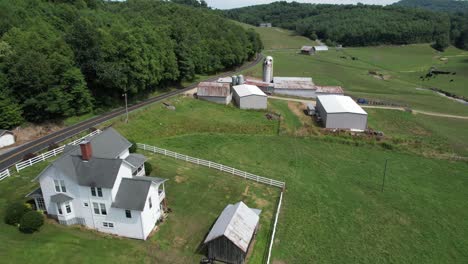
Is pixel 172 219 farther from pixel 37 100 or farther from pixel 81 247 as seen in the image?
pixel 37 100

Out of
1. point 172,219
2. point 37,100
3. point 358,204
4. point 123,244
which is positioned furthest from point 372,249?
point 37,100

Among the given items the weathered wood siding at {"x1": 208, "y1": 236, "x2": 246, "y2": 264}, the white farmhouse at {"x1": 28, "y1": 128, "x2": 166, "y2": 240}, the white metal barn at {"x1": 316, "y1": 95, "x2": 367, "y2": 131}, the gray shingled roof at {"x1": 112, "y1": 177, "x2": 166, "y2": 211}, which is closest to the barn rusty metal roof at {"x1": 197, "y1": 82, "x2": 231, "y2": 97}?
the white metal barn at {"x1": 316, "y1": 95, "x2": 367, "y2": 131}

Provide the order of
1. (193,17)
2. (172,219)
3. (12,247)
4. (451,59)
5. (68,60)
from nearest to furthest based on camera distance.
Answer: (12,247) < (172,219) < (68,60) < (193,17) < (451,59)

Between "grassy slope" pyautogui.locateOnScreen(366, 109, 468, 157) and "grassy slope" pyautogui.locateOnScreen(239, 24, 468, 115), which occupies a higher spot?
"grassy slope" pyautogui.locateOnScreen(239, 24, 468, 115)

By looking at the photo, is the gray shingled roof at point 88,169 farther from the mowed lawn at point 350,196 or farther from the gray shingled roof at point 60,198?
the mowed lawn at point 350,196

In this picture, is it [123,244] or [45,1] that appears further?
[45,1]

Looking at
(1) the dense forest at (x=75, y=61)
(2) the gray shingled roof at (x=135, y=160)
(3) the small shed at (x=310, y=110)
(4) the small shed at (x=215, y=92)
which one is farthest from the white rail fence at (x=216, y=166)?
(3) the small shed at (x=310, y=110)

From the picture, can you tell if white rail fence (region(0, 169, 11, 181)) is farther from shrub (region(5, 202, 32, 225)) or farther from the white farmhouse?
shrub (region(5, 202, 32, 225))
